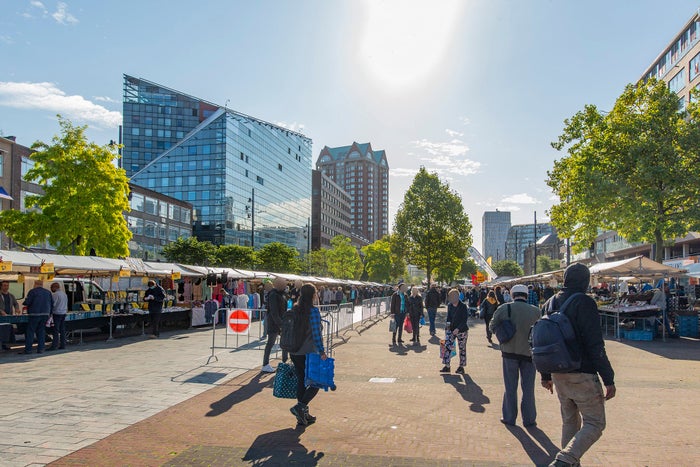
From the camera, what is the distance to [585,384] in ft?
13.8

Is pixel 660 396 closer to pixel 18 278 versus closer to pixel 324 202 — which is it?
pixel 18 278

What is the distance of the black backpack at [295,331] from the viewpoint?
625cm

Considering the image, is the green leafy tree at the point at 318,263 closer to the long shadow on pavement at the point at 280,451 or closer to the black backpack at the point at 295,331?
the black backpack at the point at 295,331

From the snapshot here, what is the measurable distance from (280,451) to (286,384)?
1.09 m

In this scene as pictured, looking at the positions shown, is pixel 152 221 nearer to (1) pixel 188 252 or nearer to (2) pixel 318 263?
(1) pixel 188 252

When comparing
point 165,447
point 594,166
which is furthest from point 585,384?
point 594,166

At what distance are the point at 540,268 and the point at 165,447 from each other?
125 metres

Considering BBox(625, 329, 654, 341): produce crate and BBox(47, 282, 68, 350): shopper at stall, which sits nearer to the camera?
BBox(47, 282, 68, 350): shopper at stall

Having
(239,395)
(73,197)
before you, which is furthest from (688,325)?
(73,197)

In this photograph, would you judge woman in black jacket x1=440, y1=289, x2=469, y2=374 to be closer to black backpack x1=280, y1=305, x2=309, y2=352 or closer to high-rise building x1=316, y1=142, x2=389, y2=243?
black backpack x1=280, y1=305, x2=309, y2=352

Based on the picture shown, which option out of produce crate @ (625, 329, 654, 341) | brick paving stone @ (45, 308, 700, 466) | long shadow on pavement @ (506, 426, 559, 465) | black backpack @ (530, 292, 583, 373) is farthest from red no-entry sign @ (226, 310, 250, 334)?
produce crate @ (625, 329, 654, 341)

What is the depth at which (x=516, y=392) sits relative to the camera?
22.0 ft

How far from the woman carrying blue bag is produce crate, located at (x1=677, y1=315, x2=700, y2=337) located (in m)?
16.9

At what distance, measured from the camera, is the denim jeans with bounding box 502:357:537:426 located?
6516 millimetres
